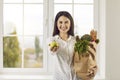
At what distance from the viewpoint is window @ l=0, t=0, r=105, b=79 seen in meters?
2.89

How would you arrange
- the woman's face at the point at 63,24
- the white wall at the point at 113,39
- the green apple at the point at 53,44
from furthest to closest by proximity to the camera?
1. the white wall at the point at 113,39
2. the woman's face at the point at 63,24
3. the green apple at the point at 53,44

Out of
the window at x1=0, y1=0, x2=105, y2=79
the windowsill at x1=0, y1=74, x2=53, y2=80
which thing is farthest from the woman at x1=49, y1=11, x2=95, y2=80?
the window at x1=0, y1=0, x2=105, y2=79

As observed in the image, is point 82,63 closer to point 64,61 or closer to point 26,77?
point 64,61

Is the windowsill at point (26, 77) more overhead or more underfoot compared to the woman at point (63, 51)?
more underfoot

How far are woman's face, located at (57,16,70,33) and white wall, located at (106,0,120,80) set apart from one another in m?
0.74

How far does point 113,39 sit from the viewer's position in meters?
2.64

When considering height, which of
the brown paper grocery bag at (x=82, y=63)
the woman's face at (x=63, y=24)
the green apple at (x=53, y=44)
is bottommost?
the brown paper grocery bag at (x=82, y=63)

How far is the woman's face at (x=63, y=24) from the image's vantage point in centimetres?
201

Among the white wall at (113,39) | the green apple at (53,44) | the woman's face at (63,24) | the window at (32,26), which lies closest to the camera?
the green apple at (53,44)

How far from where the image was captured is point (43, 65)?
291cm

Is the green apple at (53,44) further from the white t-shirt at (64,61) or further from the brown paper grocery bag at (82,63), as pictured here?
the brown paper grocery bag at (82,63)

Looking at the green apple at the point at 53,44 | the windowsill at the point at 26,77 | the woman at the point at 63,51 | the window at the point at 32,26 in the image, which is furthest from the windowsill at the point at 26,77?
the green apple at the point at 53,44

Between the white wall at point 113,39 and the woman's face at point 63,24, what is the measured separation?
2.44 ft

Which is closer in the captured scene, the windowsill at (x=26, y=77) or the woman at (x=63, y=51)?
the woman at (x=63, y=51)
